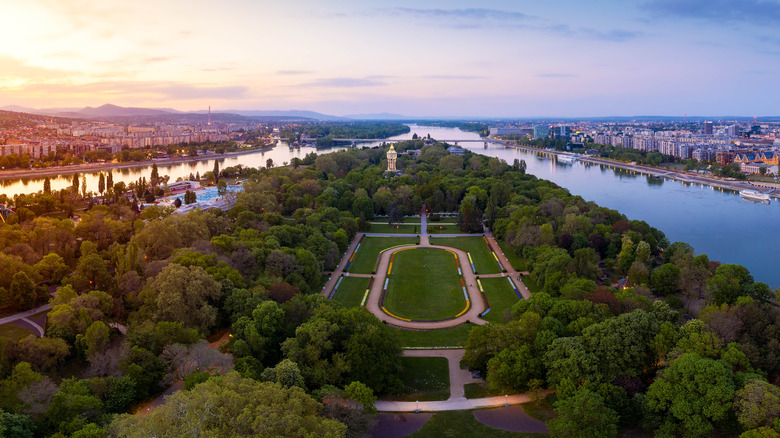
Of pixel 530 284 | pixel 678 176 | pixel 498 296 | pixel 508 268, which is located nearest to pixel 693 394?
pixel 498 296

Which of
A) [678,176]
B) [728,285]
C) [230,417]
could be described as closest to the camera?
[230,417]

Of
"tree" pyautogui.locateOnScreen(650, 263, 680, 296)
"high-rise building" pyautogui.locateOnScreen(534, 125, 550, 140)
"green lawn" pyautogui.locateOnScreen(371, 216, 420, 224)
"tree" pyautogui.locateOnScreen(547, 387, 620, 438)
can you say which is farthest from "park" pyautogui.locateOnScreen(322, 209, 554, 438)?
"high-rise building" pyautogui.locateOnScreen(534, 125, 550, 140)

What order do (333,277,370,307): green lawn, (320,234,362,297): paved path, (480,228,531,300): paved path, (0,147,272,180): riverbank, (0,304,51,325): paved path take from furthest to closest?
(0,147,272,180): riverbank
(320,234,362,297): paved path
(480,228,531,300): paved path
(333,277,370,307): green lawn
(0,304,51,325): paved path

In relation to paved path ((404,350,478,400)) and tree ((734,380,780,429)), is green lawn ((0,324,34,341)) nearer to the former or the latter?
paved path ((404,350,478,400))

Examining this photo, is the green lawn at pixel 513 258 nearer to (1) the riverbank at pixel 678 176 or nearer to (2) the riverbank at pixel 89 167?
(1) the riverbank at pixel 678 176

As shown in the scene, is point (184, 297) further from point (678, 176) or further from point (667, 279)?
point (678, 176)

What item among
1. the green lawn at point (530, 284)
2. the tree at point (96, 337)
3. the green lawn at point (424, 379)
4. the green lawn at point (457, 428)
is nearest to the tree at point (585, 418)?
the green lawn at point (457, 428)

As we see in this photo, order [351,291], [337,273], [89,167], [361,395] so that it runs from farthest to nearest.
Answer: [89,167]
[337,273]
[351,291]
[361,395]
